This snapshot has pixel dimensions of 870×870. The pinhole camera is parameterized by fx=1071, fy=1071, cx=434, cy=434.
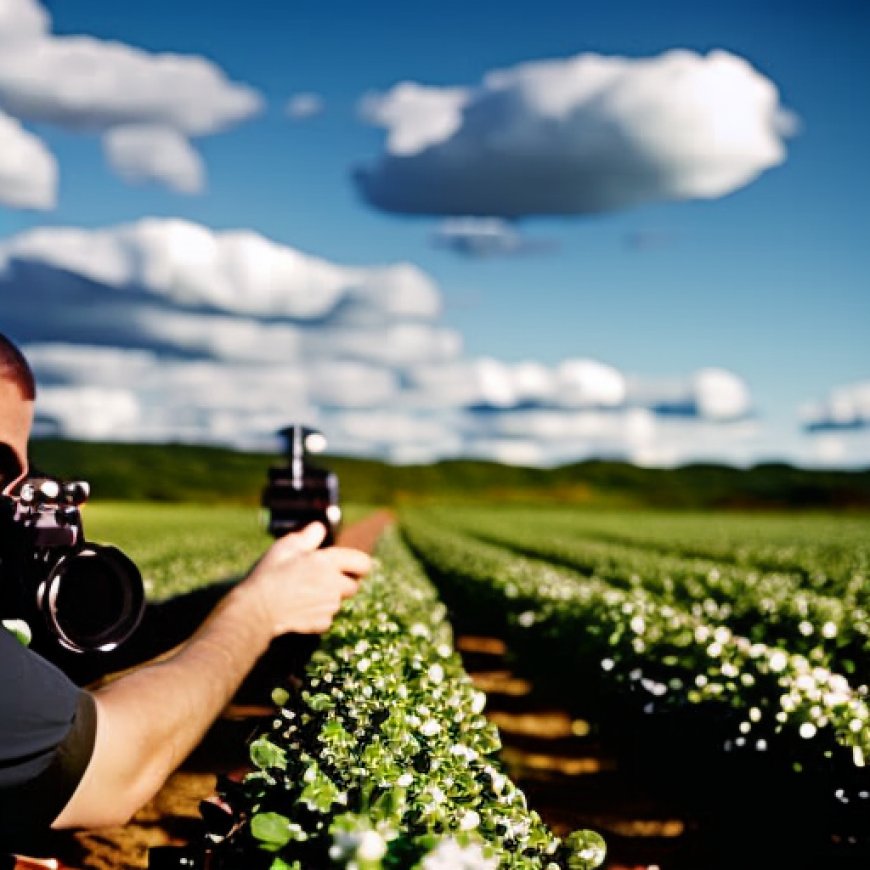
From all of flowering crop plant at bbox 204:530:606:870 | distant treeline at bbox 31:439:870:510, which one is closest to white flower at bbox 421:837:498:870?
flowering crop plant at bbox 204:530:606:870

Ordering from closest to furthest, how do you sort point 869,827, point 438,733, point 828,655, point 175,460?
point 438,733, point 869,827, point 828,655, point 175,460

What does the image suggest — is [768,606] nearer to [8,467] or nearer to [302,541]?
[302,541]

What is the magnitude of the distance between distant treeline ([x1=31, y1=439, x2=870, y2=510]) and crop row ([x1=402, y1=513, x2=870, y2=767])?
431ft

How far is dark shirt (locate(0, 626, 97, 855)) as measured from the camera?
1593 millimetres

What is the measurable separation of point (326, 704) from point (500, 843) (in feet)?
5.50

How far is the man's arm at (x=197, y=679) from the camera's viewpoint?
5.74ft

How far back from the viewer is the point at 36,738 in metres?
1.61

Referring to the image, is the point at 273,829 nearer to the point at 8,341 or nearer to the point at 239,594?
the point at 239,594

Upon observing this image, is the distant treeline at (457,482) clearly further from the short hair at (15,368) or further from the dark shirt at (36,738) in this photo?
the dark shirt at (36,738)

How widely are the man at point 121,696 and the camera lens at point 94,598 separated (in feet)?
0.70

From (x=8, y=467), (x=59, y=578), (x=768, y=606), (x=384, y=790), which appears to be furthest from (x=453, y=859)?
(x=768, y=606)

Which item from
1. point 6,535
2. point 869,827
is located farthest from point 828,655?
point 6,535

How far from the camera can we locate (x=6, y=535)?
2215mm

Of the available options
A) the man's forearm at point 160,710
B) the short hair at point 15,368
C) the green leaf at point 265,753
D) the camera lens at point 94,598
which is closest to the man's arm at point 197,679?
the man's forearm at point 160,710
